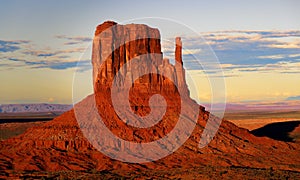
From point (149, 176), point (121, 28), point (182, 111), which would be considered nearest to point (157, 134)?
point (182, 111)

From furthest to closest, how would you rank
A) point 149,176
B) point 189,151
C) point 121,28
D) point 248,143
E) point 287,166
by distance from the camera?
1. point 121,28
2. point 248,143
3. point 189,151
4. point 287,166
5. point 149,176

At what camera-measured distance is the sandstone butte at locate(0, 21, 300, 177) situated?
7631 cm

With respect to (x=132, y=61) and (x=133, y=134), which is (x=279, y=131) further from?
(x=133, y=134)

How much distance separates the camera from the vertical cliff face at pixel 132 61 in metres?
96.0

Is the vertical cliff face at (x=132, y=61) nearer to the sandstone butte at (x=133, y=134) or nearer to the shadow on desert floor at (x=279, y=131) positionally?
the sandstone butte at (x=133, y=134)

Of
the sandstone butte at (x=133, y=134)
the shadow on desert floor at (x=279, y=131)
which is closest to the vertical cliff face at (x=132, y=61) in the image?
the sandstone butte at (x=133, y=134)

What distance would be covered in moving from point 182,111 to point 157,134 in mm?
10345

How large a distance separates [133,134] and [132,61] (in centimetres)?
2059

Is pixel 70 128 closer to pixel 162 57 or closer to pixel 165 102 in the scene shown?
pixel 165 102

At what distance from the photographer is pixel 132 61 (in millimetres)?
98250

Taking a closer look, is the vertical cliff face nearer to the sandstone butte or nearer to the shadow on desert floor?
the sandstone butte

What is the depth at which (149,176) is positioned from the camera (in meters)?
67.1

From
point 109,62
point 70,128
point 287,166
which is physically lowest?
point 287,166

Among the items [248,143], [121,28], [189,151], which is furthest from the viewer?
[121,28]
